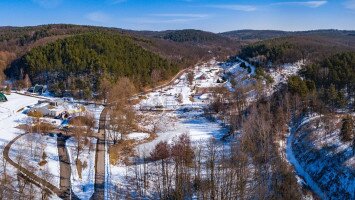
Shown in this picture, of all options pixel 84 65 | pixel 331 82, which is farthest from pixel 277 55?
pixel 84 65

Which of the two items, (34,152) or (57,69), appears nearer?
(34,152)

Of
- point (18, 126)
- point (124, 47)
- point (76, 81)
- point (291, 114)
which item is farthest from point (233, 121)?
point (124, 47)

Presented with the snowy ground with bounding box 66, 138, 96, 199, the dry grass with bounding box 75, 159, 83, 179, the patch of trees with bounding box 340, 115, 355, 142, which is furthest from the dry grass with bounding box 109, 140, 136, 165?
the patch of trees with bounding box 340, 115, 355, 142

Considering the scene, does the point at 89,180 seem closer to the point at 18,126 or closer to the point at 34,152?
the point at 34,152

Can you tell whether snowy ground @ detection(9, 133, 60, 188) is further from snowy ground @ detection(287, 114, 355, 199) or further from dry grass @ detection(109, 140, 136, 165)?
snowy ground @ detection(287, 114, 355, 199)

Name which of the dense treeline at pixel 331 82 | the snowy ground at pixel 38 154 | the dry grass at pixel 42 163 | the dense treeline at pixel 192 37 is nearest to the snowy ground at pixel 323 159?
the dense treeline at pixel 331 82
